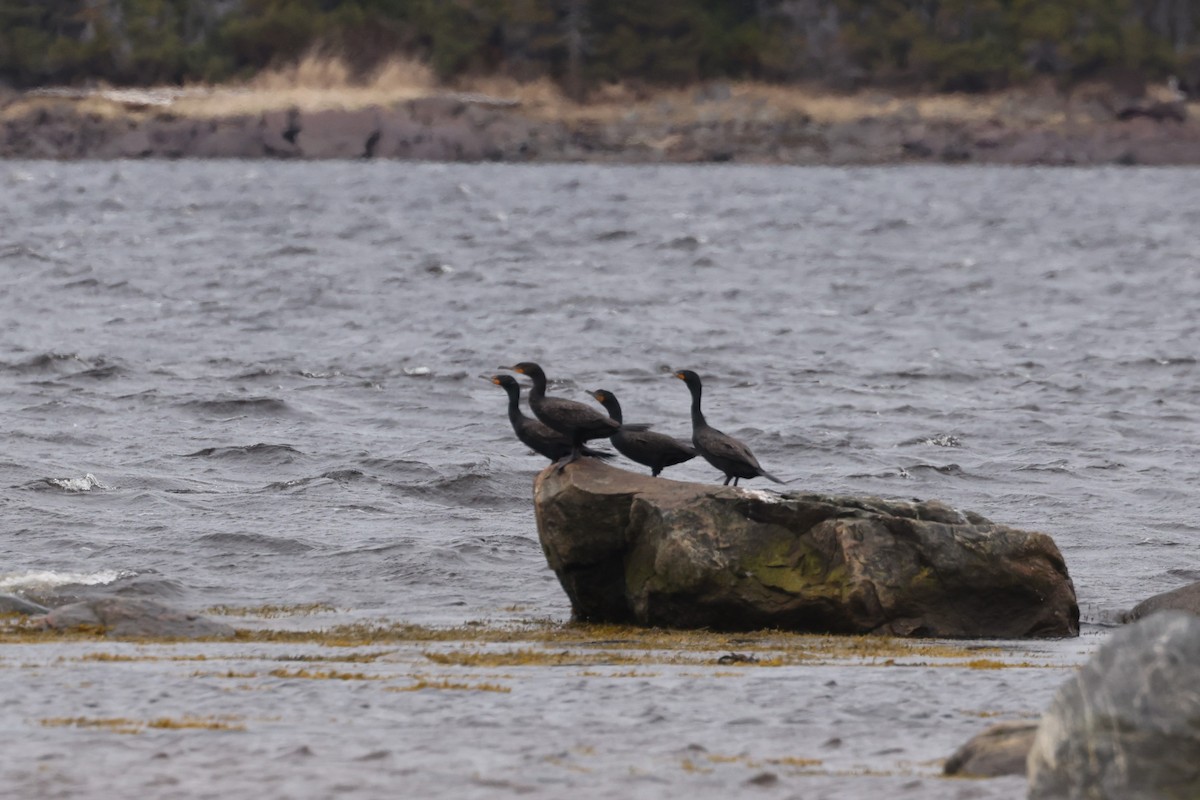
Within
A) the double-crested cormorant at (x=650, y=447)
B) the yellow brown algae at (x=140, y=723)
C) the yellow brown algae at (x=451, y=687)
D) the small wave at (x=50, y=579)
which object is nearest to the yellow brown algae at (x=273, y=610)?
the small wave at (x=50, y=579)

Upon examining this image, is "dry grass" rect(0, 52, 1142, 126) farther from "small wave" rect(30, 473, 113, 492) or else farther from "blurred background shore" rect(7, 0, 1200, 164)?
"small wave" rect(30, 473, 113, 492)

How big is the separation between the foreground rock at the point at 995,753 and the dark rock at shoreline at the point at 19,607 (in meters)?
6.86

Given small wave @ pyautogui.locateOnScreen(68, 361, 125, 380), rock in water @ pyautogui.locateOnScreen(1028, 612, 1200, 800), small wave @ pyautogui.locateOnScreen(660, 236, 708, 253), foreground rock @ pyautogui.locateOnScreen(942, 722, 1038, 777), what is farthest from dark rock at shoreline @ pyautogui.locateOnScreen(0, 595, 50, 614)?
small wave @ pyautogui.locateOnScreen(660, 236, 708, 253)

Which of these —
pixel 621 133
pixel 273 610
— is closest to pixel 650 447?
pixel 273 610

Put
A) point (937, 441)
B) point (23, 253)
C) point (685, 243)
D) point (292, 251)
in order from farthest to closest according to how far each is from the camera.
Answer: point (685, 243), point (292, 251), point (23, 253), point (937, 441)

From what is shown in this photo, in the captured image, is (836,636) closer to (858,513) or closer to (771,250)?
(858,513)

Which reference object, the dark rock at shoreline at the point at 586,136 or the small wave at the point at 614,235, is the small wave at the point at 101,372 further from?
the dark rock at shoreline at the point at 586,136

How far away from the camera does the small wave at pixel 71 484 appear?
60.4 feet

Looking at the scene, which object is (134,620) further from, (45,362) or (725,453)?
(45,362)

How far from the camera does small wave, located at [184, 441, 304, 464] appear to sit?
20938mm

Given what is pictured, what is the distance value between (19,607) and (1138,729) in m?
8.26

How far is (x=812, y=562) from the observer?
12789 mm

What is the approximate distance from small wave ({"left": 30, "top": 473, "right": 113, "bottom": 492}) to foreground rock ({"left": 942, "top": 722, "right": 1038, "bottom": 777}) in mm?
12159

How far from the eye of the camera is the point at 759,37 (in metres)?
130
